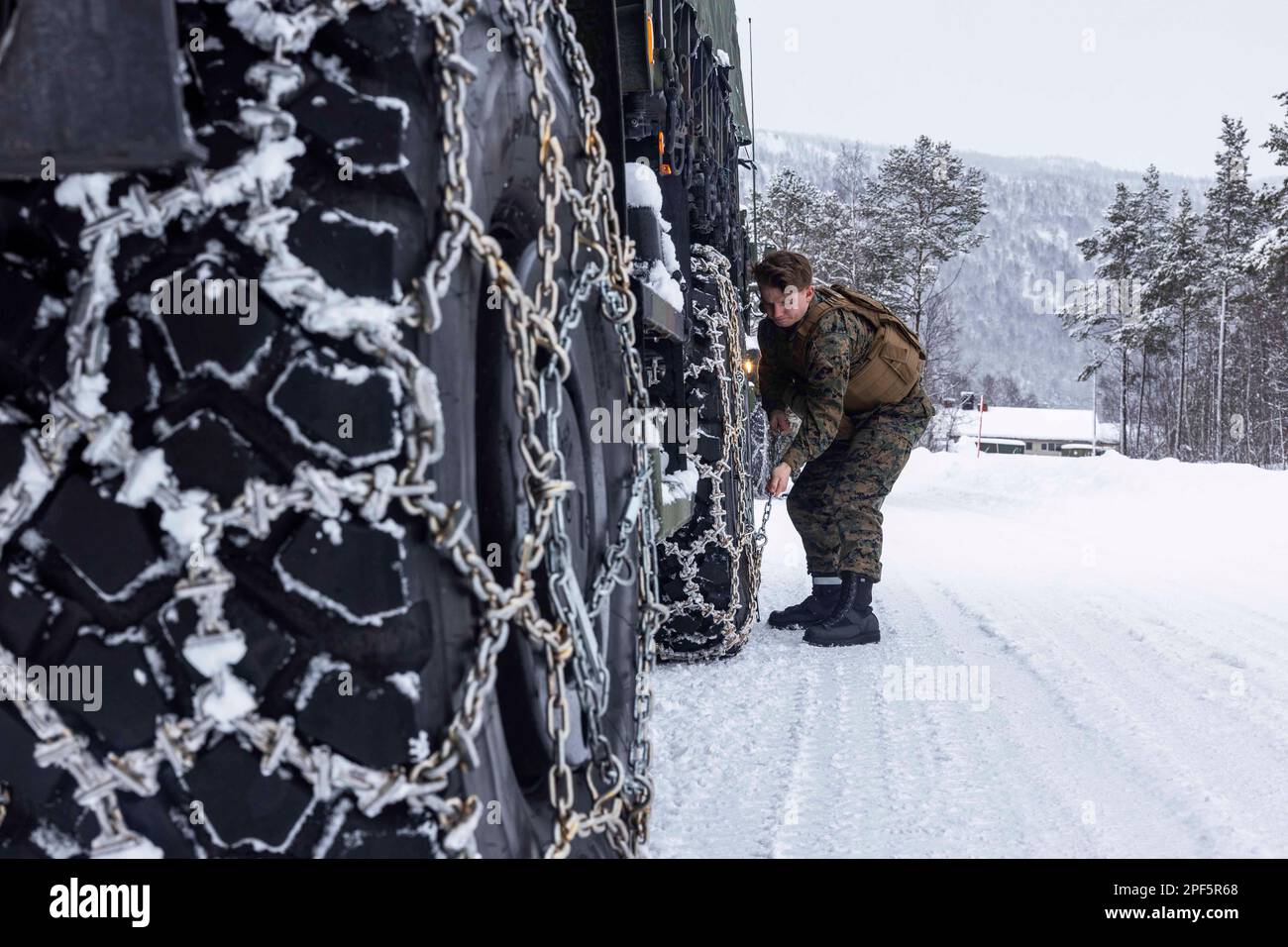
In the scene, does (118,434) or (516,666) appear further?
(516,666)

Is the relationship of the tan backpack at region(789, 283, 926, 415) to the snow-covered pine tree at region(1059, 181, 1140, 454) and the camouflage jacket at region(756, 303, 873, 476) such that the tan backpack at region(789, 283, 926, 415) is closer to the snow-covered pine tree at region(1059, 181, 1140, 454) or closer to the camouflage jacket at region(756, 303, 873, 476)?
the camouflage jacket at region(756, 303, 873, 476)

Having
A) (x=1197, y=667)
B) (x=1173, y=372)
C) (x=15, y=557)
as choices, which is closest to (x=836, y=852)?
(x=15, y=557)

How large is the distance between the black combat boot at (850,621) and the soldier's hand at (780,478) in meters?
0.65

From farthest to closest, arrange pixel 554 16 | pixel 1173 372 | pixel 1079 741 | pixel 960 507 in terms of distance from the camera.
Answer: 1. pixel 1173 372
2. pixel 960 507
3. pixel 1079 741
4. pixel 554 16

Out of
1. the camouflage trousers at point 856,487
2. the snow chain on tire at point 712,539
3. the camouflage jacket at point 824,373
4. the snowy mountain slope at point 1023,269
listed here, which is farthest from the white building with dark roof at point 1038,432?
the snow chain on tire at point 712,539

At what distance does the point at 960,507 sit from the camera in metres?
14.3

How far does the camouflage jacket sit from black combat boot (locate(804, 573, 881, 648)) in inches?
21.6

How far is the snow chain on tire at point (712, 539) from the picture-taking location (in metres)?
3.73

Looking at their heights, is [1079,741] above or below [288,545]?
below

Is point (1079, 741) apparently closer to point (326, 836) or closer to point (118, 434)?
point (326, 836)

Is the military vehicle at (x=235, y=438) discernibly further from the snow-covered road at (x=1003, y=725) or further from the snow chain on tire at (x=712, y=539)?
the snow chain on tire at (x=712, y=539)

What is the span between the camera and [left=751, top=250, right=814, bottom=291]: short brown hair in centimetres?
427
